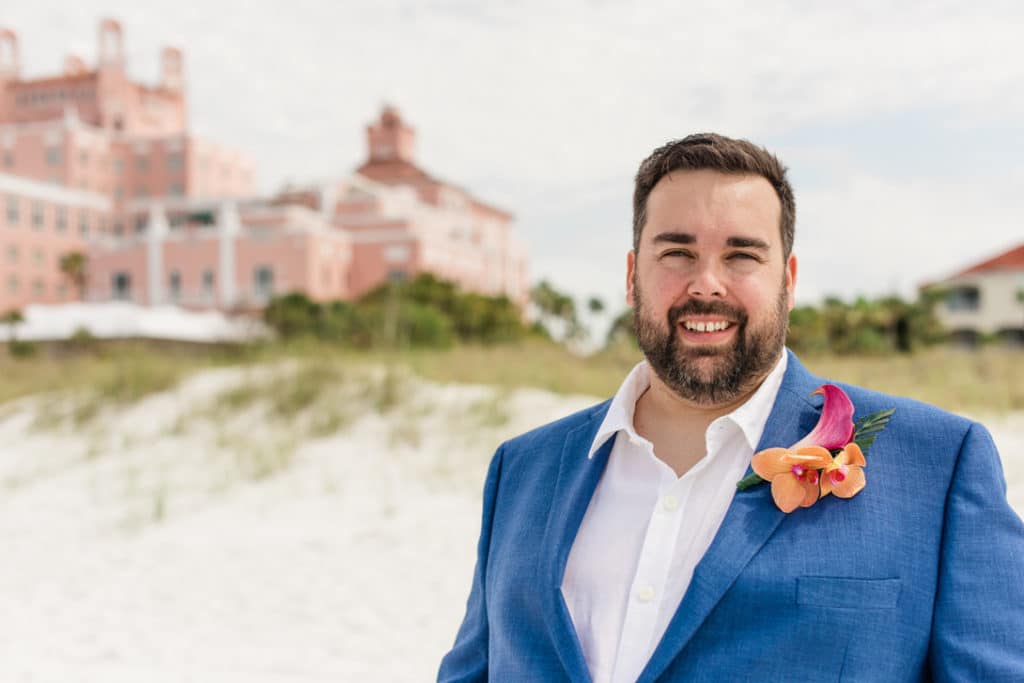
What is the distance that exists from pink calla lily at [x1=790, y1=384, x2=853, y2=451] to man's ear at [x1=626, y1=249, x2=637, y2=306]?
42cm

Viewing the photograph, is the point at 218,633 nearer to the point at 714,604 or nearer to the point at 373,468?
the point at 373,468

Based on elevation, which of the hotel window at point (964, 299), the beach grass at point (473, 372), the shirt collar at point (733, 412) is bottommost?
the hotel window at point (964, 299)

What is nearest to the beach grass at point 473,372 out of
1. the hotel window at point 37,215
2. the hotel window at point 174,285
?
the hotel window at point 174,285

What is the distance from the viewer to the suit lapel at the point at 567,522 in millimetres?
1850

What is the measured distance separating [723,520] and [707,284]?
1.32ft

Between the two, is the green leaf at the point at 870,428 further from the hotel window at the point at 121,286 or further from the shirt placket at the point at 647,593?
the hotel window at the point at 121,286

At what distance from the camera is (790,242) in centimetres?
197

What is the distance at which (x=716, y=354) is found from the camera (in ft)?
6.23

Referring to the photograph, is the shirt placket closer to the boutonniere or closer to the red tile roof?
the boutonniere

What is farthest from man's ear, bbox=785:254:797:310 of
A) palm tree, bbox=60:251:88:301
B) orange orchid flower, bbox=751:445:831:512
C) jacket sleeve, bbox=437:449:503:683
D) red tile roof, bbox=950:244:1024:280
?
palm tree, bbox=60:251:88:301

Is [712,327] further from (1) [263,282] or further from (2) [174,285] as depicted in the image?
(2) [174,285]

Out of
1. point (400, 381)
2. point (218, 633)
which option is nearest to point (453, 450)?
point (400, 381)

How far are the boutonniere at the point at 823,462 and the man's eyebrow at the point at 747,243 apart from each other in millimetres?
287

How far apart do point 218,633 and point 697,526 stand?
18.7 ft
